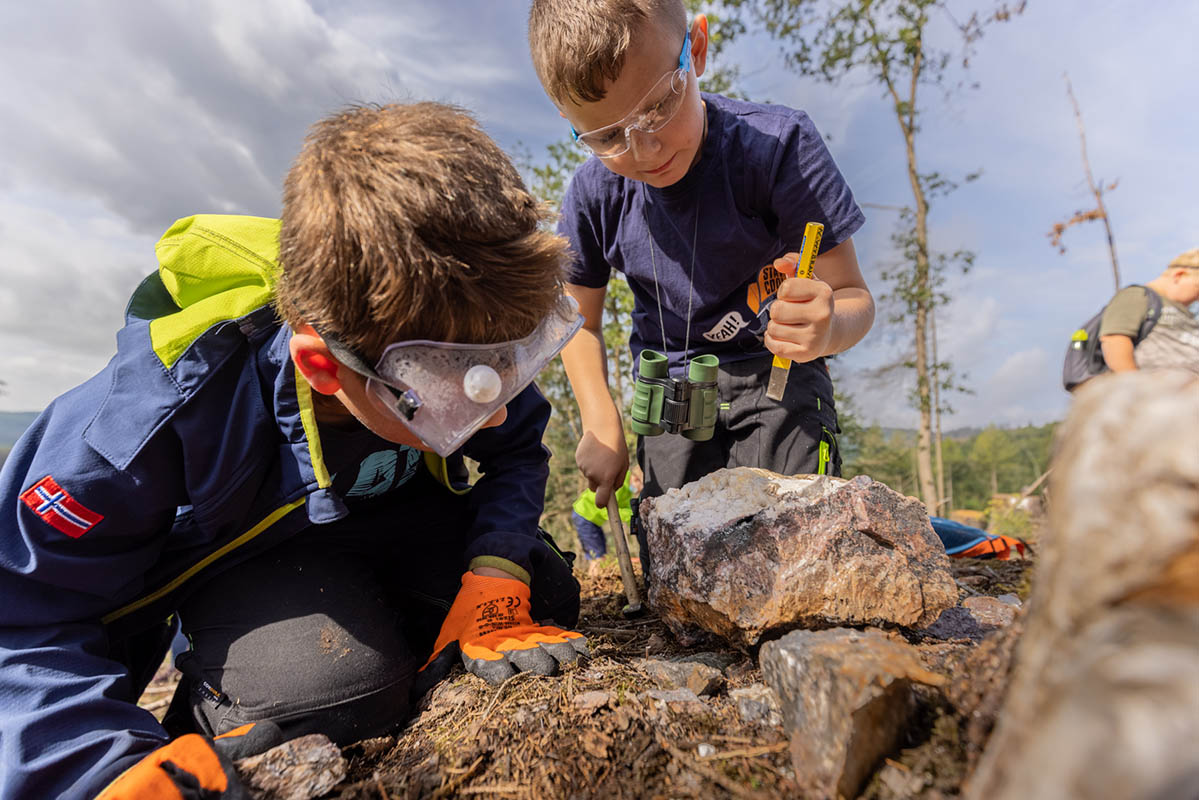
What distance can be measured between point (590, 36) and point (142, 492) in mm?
2298

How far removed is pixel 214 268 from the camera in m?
2.13

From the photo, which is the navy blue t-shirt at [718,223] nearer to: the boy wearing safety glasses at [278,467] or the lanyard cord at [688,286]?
the lanyard cord at [688,286]

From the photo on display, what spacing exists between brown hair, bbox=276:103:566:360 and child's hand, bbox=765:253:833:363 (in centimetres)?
99

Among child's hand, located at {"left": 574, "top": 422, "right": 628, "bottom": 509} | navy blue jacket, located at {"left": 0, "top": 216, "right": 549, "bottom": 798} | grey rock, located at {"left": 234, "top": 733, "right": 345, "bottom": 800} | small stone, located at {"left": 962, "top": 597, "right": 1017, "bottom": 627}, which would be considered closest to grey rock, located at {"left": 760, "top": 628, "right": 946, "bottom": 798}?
small stone, located at {"left": 962, "top": 597, "right": 1017, "bottom": 627}

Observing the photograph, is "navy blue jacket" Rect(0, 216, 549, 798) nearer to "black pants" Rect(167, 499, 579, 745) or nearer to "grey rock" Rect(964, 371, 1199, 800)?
"black pants" Rect(167, 499, 579, 745)

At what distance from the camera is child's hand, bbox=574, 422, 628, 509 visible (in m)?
3.16

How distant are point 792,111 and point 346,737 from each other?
11.1 feet

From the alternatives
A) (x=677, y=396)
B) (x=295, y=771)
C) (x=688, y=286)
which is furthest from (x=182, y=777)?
(x=688, y=286)

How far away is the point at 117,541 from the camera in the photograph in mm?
1999

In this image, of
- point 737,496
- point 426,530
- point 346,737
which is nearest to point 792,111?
point 737,496

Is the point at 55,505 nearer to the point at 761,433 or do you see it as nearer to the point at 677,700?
the point at 677,700

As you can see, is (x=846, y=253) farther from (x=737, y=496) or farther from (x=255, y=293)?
(x=255, y=293)

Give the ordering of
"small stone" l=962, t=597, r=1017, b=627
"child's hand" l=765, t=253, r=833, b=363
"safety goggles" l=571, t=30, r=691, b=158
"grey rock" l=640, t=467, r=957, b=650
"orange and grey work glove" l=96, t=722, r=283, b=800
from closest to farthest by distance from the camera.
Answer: "orange and grey work glove" l=96, t=722, r=283, b=800 → "grey rock" l=640, t=467, r=957, b=650 → "small stone" l=962, t=597, r=1017, b=627 → "child's hand" l=765, t=253, r=833, b=363 → "safety goggles" l=571, t=30, r=691, b=158

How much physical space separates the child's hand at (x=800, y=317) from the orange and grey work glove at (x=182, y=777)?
2228mm
